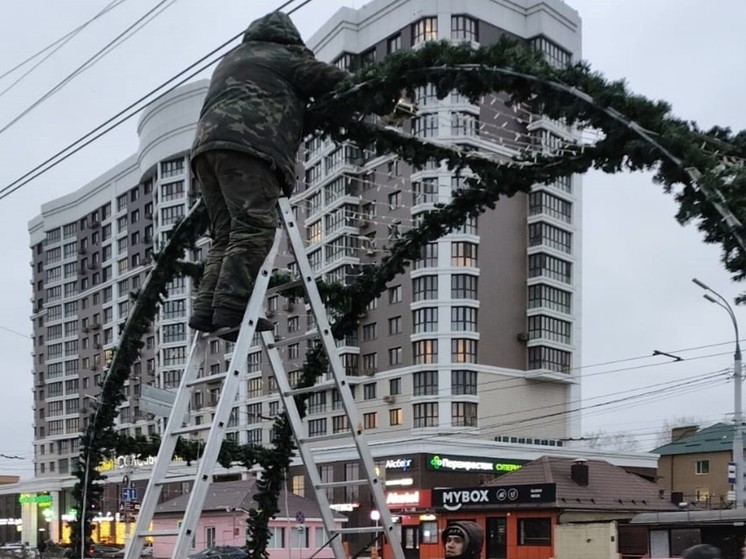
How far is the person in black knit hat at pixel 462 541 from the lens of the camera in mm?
5414

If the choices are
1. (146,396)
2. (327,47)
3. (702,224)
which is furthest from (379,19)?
(702,224)

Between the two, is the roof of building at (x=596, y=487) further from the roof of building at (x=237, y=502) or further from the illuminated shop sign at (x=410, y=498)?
the illuminated shop sign at (x=410, y=498)

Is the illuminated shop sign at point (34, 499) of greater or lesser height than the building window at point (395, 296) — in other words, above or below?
below

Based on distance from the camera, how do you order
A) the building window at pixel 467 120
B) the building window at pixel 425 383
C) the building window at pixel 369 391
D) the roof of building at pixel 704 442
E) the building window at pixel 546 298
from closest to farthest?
the building window at pixel 467 120
the building window at pixel 425 383
the roof of building at pixel 704 442
the building window at pixel 546 298
the building window at pixel 369 391

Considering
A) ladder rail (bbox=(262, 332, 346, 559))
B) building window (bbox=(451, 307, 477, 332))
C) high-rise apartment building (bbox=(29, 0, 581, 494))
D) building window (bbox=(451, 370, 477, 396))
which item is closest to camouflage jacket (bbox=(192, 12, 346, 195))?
ladder rail (bbox=(262, 332, 346, 559))

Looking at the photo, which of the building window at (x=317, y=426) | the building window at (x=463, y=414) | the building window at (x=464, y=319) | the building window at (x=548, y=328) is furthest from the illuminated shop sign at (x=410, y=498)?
the building window at (x=548, y=328)

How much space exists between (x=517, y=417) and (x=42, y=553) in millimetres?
30998

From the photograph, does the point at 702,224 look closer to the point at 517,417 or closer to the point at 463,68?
the point at 463,68

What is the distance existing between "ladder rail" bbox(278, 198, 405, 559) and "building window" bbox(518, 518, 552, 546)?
1220 inches

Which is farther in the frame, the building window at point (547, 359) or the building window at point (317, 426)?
the building window at point (317, 426)

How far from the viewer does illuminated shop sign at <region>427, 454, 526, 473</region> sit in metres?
60.1

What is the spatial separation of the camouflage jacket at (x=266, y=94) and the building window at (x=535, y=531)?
31944 mm

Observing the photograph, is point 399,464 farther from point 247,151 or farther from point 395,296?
point 247,151

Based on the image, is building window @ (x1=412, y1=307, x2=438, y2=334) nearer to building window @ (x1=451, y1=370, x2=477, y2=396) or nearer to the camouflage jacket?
building window @ (x1=451, y1=370, x2=477, y2=396)
